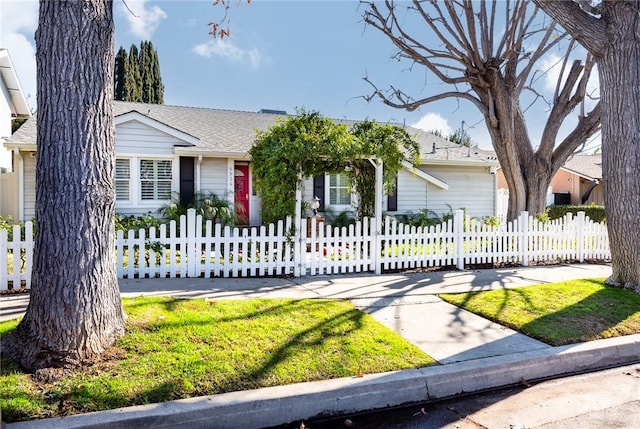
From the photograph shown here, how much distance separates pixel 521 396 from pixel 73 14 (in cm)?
504

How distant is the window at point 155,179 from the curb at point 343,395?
35.0ft

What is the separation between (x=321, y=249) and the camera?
27.2 ft

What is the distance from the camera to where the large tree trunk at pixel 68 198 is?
3.75m

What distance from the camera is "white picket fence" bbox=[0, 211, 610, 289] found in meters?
7.35

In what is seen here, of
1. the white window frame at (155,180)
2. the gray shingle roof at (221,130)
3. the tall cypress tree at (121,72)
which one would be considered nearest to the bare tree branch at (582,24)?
the gray shingle roof at (221,130)

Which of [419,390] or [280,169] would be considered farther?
[280,169]

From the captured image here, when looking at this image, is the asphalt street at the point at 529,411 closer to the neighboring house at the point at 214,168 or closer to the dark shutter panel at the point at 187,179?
the neighboring house at the point at 214,168

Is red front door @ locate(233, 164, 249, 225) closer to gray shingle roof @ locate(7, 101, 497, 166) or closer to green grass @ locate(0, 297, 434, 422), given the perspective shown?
gray shingle roof @ locate(7, 101, 497, 166)

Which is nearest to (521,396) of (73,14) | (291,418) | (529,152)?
(291,418)

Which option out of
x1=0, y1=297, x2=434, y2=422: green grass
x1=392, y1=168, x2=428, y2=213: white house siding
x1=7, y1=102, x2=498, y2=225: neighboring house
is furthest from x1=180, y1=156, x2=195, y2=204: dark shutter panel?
x1=0, y1=297, x2=434, y2=422: green grass

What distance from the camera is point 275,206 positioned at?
331 inches

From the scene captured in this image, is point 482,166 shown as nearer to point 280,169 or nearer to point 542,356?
point 280,169

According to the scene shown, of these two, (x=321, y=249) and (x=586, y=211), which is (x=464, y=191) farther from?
(x=321, y=249)

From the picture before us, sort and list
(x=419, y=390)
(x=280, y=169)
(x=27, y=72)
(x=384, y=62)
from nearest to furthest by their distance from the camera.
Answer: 1. (x=419, y=390)
2. (x=280, y=169)
3. (x=384, y=62)
4. (x=27, y=72)
